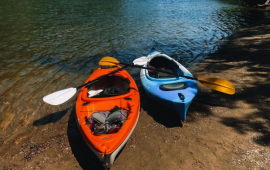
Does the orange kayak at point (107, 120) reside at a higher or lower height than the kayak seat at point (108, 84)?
higher

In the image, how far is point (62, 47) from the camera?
1071 centimetres

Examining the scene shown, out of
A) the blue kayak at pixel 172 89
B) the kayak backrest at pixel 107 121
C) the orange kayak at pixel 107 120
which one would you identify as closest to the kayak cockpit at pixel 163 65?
the blue kayak at pixel 172 89

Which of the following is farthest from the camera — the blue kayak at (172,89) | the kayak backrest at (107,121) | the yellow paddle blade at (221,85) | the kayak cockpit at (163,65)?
the kayak cockpit at (163,65)

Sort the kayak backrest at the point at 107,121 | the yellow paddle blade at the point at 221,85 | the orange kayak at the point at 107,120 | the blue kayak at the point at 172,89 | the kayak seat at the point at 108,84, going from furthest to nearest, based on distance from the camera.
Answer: the kayak seat at the point at 108,84
the yellow paddle blade at the point at 221,85
the blue kayak at the point at 172,89
the kayak backrest at the point at 107,121
the orange kayak at the point at 107,120

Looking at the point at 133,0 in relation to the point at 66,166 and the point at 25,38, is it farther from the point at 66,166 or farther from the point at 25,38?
the point at 66,166

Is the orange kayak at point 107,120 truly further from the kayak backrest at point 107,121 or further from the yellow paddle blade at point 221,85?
the yellow paddle blade at point 221,85

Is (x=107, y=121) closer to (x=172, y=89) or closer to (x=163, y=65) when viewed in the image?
(x=172, y=89)

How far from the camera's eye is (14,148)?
429 centimetres

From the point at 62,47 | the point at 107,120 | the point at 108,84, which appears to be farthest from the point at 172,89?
the point at 62,47

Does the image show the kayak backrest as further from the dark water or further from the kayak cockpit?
the kayak cockpit

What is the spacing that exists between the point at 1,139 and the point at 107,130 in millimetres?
3226

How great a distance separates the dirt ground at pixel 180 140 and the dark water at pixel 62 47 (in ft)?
3.08

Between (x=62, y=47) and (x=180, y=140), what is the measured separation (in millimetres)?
9570

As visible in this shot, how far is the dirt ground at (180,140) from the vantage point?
3.77 meters
